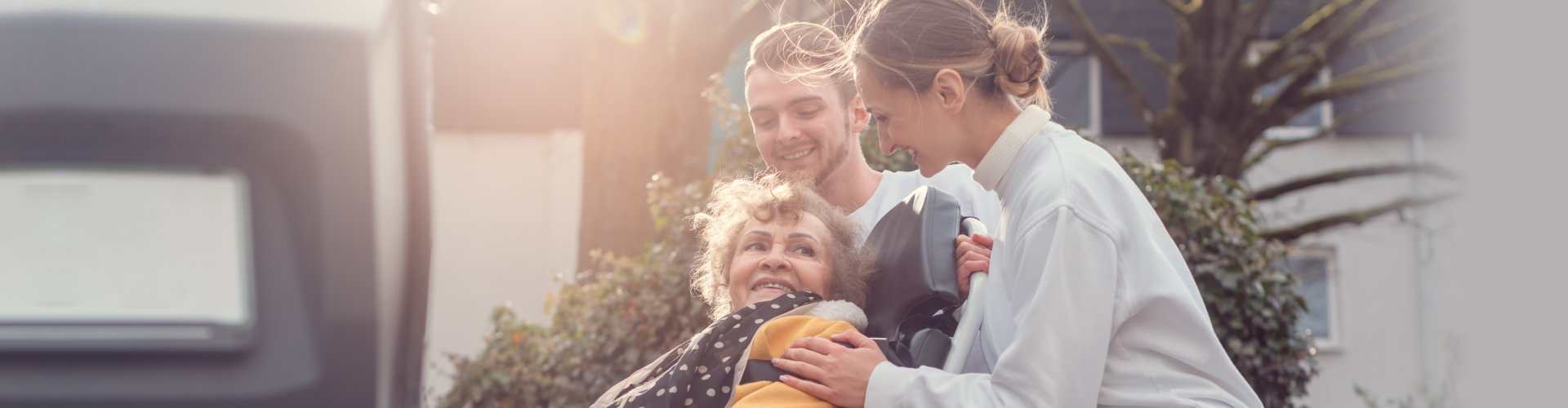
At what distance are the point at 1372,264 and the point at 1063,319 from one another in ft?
43.9

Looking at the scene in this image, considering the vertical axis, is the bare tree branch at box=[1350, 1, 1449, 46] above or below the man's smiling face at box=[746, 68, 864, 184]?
above

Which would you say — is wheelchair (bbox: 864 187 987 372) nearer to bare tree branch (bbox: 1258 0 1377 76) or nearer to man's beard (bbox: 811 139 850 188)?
man's beard (bbox: 811 139 850 188)

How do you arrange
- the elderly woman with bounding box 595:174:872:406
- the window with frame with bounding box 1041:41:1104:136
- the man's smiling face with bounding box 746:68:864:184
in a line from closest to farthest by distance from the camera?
1. the elderly woman with bounding box 595:174:872:406
2. the man's smiling face with bounding box 746:68:864:184
3. the window with frame with bounding box 1041:41:1104:136

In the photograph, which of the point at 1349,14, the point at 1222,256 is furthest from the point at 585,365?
the point at 1349,14

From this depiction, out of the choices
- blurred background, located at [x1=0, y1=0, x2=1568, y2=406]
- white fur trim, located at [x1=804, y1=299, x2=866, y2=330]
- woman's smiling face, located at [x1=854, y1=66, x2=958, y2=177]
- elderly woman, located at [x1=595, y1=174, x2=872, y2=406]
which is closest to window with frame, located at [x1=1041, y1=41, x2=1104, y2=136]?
blurred background, located at [x1=0, y1=0, x2=1568, y2=406]

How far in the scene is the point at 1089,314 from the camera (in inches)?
67.6

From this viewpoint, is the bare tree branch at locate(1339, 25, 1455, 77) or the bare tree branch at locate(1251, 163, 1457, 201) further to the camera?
the bare tree branch at locate(1339, 25, 1455, 77)

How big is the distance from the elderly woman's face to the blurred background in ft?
2.28

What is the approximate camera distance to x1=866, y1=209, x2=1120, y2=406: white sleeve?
172cm

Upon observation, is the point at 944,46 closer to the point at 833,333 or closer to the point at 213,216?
the point at 833,333

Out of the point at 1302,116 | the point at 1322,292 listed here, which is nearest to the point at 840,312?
the point at 1322,292

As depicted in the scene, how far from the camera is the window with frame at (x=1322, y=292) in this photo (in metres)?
13.4

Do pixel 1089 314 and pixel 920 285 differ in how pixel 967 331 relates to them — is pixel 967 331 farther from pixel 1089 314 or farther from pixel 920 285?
pixel 1089 314

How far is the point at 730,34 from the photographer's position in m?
7.32
